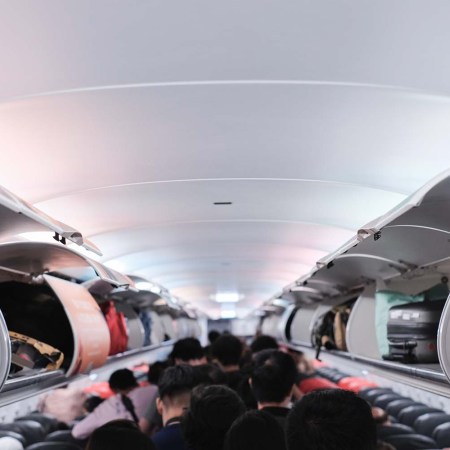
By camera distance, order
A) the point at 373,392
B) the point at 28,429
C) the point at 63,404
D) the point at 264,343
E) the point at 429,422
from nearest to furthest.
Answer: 1. the point at 429,422
2. the point at 28,429
3. the point at 63,404
4. the point at 373,392
5. the point at 264,343

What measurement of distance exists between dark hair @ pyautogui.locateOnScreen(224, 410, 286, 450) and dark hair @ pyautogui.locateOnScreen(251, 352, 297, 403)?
132 centimetres

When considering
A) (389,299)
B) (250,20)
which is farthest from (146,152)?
(389,299)

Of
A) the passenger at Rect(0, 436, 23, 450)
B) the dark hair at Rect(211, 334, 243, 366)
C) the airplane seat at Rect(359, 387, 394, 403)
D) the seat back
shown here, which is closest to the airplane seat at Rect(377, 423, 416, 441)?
the airplane seat at Rect(359, 387, 394, 403)

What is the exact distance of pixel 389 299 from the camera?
21.4 ft

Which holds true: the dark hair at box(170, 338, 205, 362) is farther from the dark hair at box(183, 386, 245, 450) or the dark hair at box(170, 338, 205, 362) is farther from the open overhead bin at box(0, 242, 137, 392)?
the dark hair at box(183, 386, 245, 450)

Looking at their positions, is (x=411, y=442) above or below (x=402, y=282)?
below

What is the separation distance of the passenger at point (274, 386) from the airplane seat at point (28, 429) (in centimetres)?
299

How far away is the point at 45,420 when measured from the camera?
7.75 meters

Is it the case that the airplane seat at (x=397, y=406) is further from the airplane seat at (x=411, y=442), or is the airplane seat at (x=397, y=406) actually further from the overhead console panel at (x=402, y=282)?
the airplane seat at (x=411, y=442)

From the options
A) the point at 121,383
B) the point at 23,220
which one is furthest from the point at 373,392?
the point at 23,220

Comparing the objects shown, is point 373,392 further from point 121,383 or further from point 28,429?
point 28,429

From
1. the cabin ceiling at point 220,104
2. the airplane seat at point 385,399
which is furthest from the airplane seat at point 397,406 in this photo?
the cabin ceiling at point 220,104

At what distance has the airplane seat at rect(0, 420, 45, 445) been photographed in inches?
275

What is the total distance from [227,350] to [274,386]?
3.03 meters
